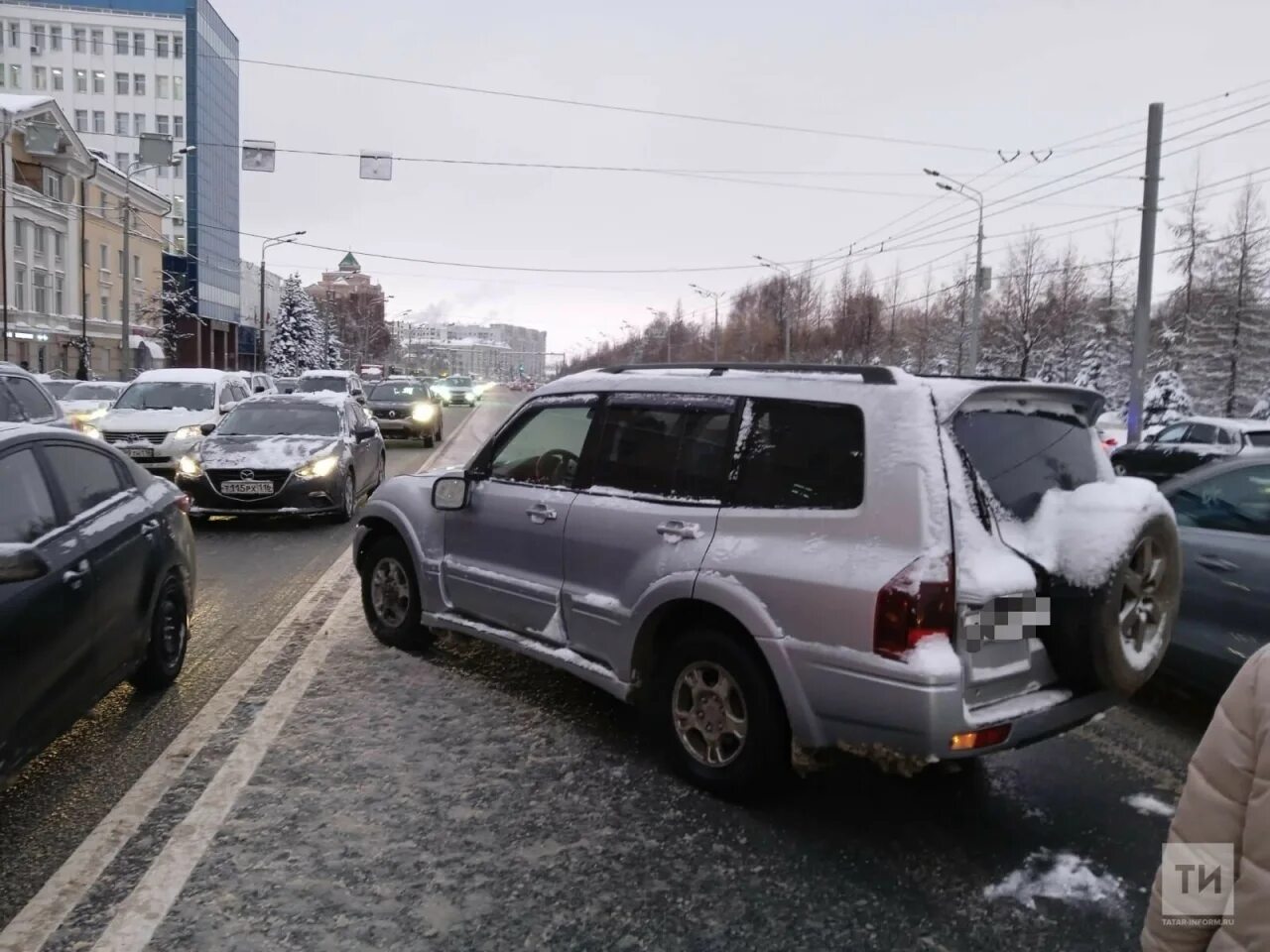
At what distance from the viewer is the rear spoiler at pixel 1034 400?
3754 mm

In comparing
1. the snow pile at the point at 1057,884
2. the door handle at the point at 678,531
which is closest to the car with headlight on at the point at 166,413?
the door handle at the point at 678,531

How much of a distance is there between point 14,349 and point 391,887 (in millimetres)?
54810

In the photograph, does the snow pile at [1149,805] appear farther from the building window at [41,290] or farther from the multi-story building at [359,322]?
the multi-story building at [359,322]

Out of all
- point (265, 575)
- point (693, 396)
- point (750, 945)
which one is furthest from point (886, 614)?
point (265, 575)

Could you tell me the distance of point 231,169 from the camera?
328 ft

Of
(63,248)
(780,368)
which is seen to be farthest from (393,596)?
(63,248)

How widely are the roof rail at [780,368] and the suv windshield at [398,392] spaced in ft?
74.9

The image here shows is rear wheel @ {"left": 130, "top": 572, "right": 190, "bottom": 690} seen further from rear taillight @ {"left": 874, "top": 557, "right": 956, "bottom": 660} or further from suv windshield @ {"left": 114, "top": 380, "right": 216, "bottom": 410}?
suv windshield @ {"left": 114, "top": 380, "right": 216, "bottom": 410}

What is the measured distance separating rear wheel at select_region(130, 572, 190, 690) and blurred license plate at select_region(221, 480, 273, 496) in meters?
5.21

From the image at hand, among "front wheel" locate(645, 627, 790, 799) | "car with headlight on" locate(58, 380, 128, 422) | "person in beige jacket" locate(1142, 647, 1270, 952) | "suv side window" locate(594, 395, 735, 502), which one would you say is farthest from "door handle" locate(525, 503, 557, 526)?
"car with headlight on" locate(58, 380, 128, 422)

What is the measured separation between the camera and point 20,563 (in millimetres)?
3617

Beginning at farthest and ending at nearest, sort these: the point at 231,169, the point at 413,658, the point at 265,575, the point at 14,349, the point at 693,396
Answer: the point at 231,169, the point at 14,349, the point at 265,575, the point at 413,658, the point at 693,396

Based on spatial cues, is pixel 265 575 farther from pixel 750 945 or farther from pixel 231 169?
pixel 231 169

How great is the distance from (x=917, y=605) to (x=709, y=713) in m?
1.13
